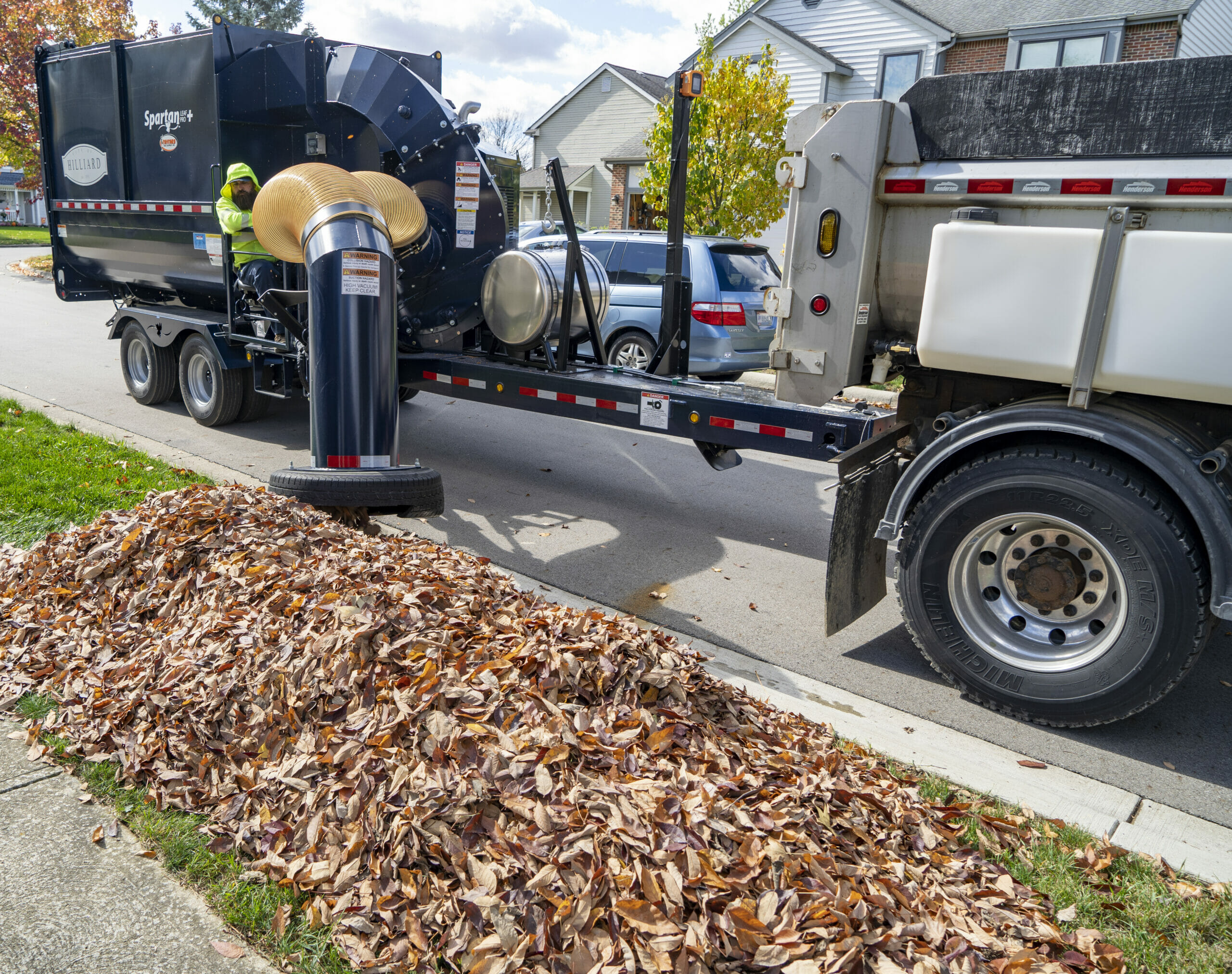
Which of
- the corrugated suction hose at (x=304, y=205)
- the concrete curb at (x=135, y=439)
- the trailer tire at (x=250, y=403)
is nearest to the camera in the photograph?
the corrugated suction hose at (x=304, y=205)

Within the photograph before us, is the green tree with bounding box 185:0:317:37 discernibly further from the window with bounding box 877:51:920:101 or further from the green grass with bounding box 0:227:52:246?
the window with bounding box 877:51:920:101

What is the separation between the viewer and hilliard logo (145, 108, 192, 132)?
867cm

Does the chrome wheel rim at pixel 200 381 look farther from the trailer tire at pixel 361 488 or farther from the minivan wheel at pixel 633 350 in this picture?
the trailer tire at pixel 361 488

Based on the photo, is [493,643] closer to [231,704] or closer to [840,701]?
[231,704]

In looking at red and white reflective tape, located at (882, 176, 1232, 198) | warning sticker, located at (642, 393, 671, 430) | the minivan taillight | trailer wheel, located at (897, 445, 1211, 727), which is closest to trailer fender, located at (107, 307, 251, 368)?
warning sticker, located at (642, 393, 671, 430)

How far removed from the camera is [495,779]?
2.83 meters

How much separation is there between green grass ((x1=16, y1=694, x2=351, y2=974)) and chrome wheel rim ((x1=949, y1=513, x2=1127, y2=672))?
3.06 metres

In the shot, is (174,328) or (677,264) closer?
(677,264)

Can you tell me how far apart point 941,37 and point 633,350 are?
16015 mm

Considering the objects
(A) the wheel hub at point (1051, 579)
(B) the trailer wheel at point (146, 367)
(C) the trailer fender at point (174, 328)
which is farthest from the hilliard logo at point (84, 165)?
(A) the wheel hub at point (1051, 579)

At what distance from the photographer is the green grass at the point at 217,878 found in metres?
2.57

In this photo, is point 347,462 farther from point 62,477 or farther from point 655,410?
point 62,477

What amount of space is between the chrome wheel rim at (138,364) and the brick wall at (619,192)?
19827mm

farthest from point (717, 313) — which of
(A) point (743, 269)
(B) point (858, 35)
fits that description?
(B) point (858, 35)
